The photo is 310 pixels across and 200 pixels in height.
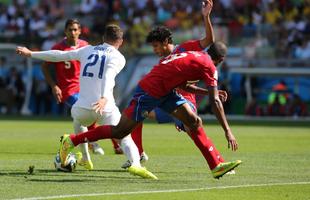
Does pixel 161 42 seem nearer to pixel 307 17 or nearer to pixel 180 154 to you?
pixel 180 154

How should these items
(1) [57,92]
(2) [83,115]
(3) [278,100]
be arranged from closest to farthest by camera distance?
(2) [83,115]
(1) [57,92]
(3) [278,100]

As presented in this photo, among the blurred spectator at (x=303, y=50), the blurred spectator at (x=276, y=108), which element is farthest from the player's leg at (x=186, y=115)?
the blurred spectator at (x=303, y=50)

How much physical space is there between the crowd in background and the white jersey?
21991 mm

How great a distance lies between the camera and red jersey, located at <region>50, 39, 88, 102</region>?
669 inches

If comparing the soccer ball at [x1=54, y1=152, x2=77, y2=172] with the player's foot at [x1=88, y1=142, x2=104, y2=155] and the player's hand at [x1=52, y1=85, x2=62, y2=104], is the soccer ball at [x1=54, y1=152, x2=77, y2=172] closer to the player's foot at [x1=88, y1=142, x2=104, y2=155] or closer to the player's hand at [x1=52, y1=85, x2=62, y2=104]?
the player's hand at [x1=52, y1=85, x2=62, y2=104]

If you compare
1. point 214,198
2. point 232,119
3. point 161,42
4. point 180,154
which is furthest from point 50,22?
point 214,198

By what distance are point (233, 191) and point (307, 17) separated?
1121 inches

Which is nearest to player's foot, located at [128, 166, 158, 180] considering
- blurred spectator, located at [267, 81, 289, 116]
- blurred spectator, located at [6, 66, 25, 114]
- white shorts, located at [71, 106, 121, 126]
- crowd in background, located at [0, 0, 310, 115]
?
white shorts, located at [71, 106, 121, 126]

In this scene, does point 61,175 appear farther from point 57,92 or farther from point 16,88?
point 16,88

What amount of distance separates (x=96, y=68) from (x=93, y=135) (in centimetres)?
102

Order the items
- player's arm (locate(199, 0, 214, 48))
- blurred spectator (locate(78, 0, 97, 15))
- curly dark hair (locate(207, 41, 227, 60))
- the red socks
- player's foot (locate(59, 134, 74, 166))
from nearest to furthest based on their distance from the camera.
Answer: the red socks < curly dark hair (locate(207, 41, 227, 60)) < player's foot (locate(59, 134, 74, 166)) < player's arm (locate(199, 0, 214, 48)) < blurred spectator (locate(78, 0, 97, 15))

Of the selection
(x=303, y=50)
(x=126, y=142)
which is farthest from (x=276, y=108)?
(x=126, y=142)

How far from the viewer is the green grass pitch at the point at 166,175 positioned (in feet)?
34.2

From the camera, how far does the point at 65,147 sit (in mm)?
12820
